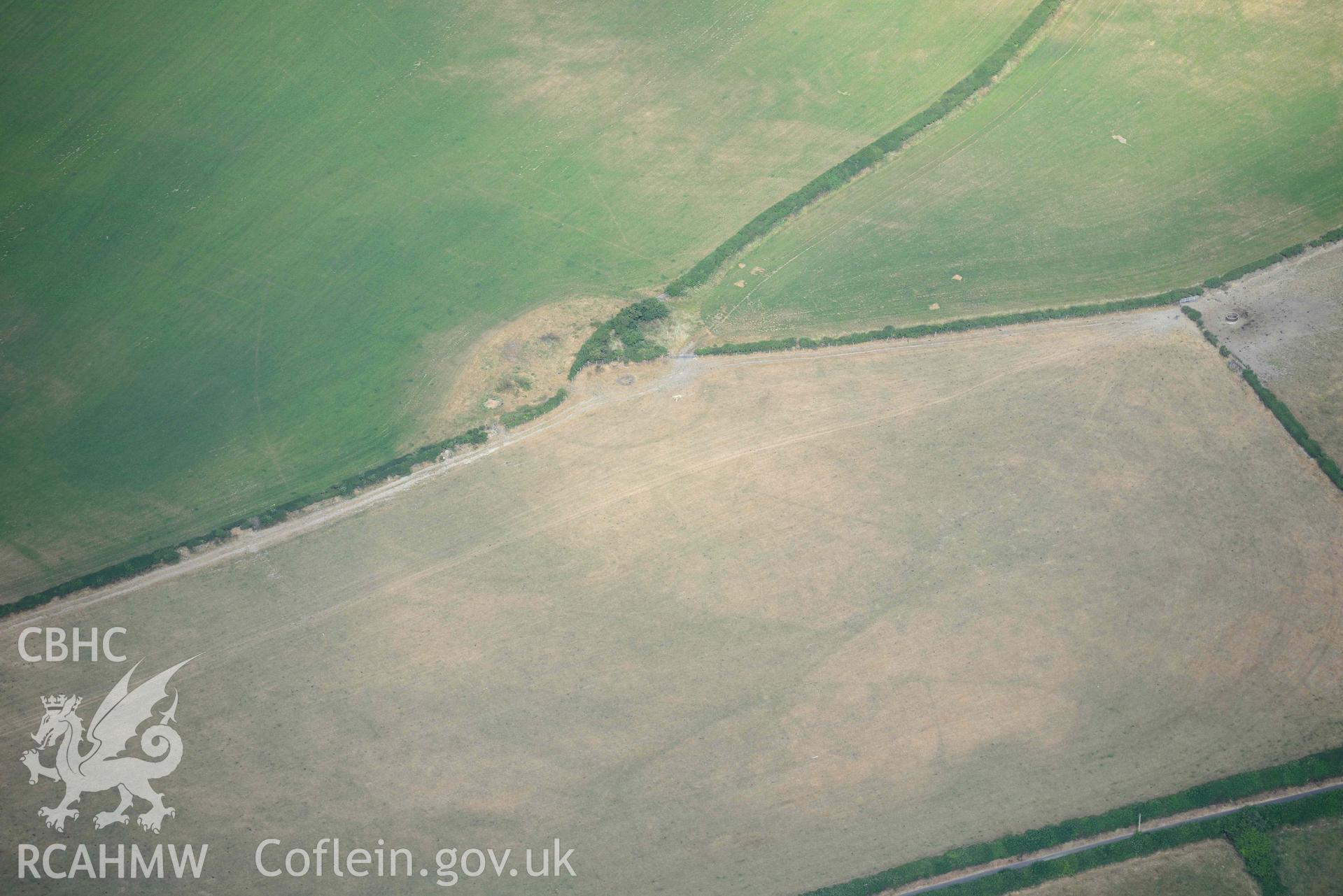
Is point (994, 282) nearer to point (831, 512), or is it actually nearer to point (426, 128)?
point (831, 512)

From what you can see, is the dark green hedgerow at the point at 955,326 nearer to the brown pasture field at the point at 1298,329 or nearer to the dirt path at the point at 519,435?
the dirt path at the point at 519,435

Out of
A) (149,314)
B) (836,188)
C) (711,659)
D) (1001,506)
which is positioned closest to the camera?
(711,659)

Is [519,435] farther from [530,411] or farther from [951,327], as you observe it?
[951,327]

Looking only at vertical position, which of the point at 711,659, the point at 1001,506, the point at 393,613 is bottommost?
the point at 711,659

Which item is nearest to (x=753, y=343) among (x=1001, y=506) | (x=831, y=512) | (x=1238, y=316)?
(x=831, y=512)

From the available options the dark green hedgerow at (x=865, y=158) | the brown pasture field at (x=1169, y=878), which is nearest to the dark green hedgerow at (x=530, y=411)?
the dark green hedgerow at (x=865, y=158)

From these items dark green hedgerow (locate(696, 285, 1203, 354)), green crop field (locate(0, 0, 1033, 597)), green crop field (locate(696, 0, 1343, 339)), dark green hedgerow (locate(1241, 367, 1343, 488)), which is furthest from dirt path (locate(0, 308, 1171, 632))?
dark green hedgerow (locate(1241, 367, 1343, 488))
